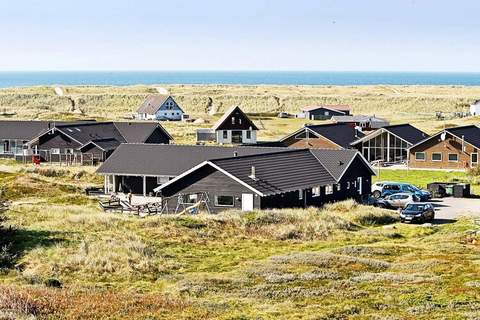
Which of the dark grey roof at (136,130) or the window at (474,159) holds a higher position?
the dark grey roof at (136,130)

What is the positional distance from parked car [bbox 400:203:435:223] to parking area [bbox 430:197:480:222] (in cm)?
148

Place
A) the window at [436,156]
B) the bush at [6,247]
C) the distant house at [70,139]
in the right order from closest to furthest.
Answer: the bush at [6,247] → the distant house at [70,139] → the window at [436,156]

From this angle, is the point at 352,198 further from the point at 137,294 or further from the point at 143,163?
the point at 137,294

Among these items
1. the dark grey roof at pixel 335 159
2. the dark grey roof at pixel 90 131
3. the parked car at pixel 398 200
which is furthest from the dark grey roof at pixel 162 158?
the dark grey roof at pixel 90 131

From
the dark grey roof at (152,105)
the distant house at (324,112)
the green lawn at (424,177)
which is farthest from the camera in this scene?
the dark grey roof at (152,105)

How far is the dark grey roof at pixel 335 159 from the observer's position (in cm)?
5450

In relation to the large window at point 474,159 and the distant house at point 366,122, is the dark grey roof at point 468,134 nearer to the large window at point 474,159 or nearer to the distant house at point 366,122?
the large window at point 474,159

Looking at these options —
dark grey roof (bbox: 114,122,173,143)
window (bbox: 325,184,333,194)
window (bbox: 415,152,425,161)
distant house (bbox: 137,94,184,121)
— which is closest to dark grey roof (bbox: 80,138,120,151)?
dark grey roof (bbox: 114,122,173,143)

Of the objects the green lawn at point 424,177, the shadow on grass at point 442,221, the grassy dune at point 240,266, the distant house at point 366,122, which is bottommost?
the shadow on grass at point 442,221

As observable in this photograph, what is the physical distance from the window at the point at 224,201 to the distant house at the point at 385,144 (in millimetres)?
36764

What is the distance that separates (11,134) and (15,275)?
197 feet

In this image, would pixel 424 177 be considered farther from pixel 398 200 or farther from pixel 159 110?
pixel 159 110

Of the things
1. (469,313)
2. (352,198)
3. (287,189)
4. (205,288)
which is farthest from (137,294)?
(352,198)

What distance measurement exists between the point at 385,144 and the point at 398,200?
30630 mm
